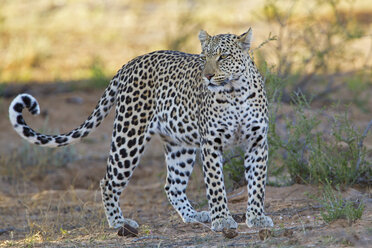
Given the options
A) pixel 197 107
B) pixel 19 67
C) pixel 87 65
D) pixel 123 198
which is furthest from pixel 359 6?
pixel 197 107

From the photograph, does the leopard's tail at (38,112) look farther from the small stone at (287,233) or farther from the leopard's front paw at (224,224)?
the small stone at (287,233)

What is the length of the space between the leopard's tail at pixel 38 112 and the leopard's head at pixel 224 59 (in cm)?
148

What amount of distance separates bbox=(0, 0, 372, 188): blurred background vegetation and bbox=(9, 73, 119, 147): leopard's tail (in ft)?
4.86

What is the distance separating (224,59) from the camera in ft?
20.1

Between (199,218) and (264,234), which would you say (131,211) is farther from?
(264,234)

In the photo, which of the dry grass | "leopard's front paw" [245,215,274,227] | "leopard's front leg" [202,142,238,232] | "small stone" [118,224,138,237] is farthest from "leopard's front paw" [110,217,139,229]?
the dry grass

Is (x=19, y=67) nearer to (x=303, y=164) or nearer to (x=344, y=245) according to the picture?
(x=303, y=164)

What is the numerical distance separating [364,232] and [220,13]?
17029 millimetres

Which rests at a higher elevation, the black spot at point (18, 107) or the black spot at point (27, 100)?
the black spot at point (27, 100)

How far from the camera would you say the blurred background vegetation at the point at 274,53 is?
7484mm

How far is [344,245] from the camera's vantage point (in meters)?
5.08

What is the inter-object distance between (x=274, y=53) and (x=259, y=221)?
724cm

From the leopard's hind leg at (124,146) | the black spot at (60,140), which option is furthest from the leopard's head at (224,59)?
the black spot at (60,140)

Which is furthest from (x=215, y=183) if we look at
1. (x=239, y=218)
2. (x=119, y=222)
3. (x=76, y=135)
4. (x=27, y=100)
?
(x=27, y=100)
